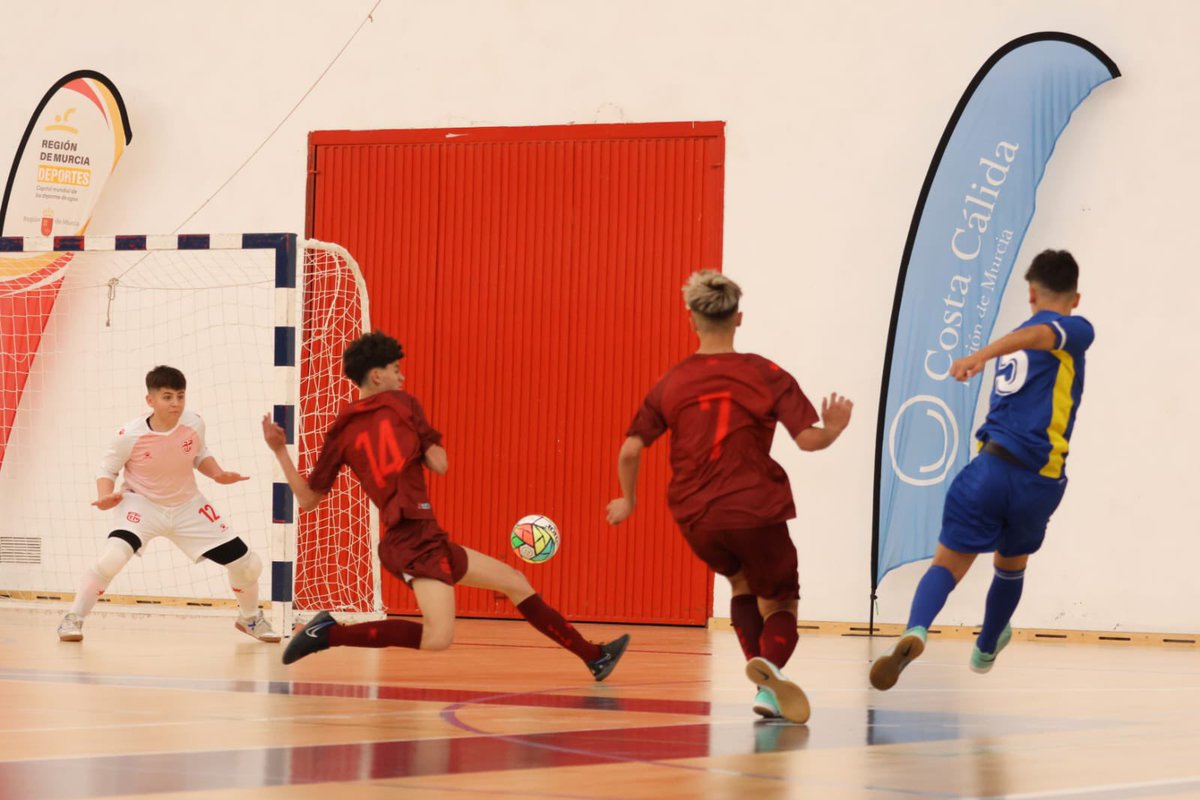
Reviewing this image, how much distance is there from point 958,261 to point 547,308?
3058 mm

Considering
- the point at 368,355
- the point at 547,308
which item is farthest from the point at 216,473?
the point at 547,308

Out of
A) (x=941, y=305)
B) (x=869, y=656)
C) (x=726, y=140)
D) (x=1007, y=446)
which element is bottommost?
(x=869, y=656)

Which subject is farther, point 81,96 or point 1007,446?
point 81,96

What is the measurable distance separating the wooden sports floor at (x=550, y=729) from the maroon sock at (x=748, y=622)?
0.75ft

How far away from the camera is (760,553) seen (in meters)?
5.22

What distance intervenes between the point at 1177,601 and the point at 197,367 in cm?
736

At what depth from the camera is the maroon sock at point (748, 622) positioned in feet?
17.9

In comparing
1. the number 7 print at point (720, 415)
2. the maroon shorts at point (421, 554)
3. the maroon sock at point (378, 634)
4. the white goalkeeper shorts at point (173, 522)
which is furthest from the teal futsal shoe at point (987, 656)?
the white goalkeeper shorts at point (173, 522)

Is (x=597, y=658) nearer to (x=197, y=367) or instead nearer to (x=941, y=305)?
(x=941, y=305)

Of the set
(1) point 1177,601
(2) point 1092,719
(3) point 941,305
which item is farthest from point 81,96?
(2) point 1092,719

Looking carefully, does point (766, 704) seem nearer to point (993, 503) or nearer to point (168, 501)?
point (993, 503)

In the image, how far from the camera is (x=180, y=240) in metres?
9.79

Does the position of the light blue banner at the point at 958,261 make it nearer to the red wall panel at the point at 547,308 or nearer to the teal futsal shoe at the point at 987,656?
the red wall panel at the point at 547,308

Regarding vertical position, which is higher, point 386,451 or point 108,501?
point 386,451
